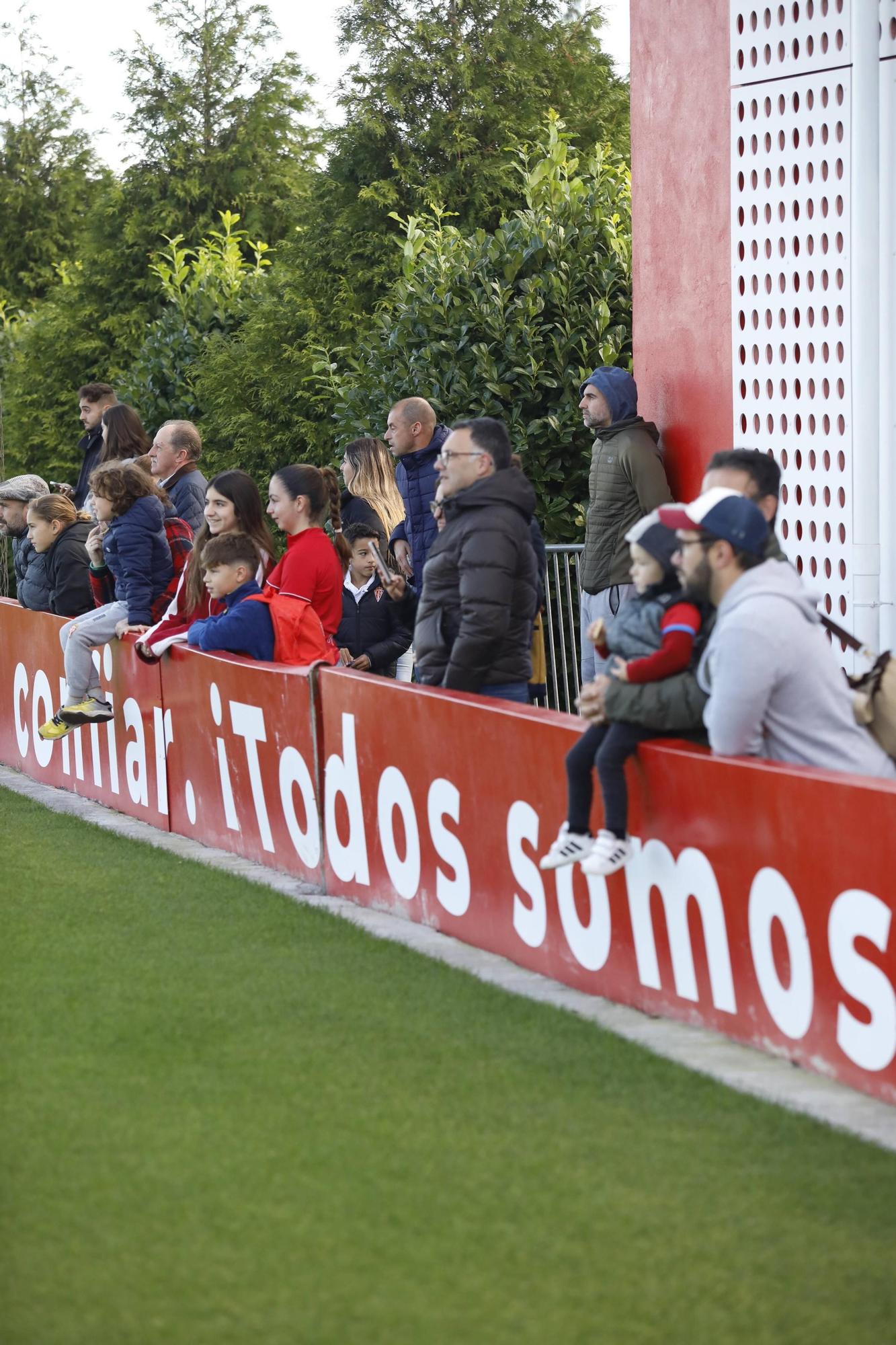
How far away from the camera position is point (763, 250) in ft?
30.1

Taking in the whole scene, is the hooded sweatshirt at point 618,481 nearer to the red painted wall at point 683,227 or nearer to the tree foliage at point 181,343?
the red painted wall at point 683,227

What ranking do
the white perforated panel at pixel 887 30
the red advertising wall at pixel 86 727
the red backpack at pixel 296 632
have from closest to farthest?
1. the white perforated panel at pixel 887 30
2. the red backpack at pixel 296 632
3. the red advertising wall at pixel 86 727

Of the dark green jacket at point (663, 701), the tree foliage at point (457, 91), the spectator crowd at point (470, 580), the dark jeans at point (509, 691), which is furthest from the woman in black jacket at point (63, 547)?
the tree foliage at point (457, 91)

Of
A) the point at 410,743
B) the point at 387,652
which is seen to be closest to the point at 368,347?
the point at 387,652

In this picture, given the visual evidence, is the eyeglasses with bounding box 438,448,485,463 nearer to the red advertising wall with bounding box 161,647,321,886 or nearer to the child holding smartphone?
the red advertising wall with bounding box 161,647,321,886

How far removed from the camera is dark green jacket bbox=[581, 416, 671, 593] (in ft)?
31.5

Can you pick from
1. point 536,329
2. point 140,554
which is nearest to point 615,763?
point 140,554

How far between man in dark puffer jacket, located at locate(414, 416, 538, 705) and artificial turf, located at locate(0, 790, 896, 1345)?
55.6 inches

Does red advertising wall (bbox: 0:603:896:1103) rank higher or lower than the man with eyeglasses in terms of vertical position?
lower

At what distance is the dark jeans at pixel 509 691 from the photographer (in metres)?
7.75

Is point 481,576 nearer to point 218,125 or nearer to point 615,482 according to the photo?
point 615,482

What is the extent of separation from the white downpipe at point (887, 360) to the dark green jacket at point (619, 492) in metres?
1.44

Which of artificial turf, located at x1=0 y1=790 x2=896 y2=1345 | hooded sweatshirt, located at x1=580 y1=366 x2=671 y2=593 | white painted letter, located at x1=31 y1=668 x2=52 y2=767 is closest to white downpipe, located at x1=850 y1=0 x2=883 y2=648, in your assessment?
hooded sweatshirt, located at x1=580 y1=366 x2=671 y2=593

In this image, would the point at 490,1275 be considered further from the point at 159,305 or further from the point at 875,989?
the point at 159,305
